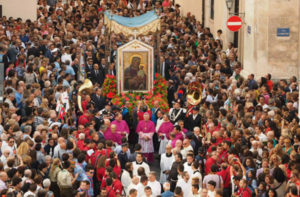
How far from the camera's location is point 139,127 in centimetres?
2438

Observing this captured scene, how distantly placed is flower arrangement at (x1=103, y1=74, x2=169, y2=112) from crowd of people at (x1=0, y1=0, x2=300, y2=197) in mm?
299

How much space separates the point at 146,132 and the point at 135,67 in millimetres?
5199

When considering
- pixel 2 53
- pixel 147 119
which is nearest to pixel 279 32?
pixel 147 119

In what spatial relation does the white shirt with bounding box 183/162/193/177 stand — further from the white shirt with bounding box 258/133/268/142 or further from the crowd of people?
the white shirt with bounding box 258/133/268/142

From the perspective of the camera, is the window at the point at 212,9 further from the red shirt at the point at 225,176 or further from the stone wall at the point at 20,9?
the red shirt at the point at 225,176

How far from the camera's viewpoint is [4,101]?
2459 cm

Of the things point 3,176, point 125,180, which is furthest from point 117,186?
point 3,176

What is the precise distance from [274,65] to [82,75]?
22.4 feet

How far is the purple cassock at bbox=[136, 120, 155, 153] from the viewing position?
24.3 m

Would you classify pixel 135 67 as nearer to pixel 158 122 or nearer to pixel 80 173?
pixel 158 122

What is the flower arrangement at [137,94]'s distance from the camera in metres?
27.3

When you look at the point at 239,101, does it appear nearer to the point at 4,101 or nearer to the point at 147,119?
the point at 147,119

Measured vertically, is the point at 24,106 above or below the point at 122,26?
below

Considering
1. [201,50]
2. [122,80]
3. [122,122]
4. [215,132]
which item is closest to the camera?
[215,132]
